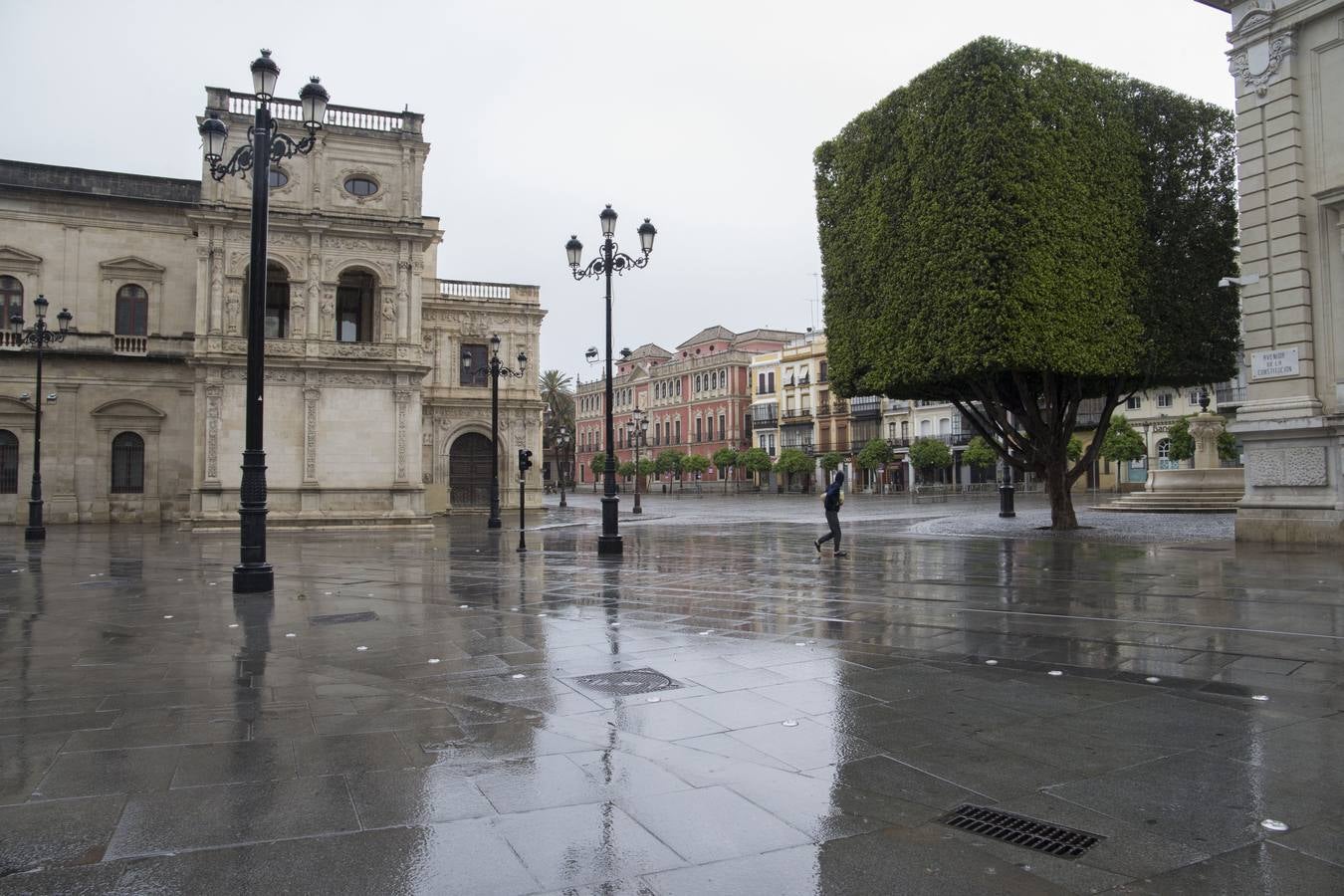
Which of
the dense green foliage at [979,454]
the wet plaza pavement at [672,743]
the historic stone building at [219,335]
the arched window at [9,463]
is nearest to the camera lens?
the wet plaza pavement at [672,743]

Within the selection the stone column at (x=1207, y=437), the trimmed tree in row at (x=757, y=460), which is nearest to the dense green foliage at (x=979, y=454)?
the trimmed tree in row at (x=757, y=460)

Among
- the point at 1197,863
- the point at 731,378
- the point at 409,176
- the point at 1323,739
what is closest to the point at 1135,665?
the point at 1323,739

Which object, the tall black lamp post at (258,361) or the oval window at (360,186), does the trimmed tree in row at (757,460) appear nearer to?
the oval window at (360,186)

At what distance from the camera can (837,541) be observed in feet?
53.0

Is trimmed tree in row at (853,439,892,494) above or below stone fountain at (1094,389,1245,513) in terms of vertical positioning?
above

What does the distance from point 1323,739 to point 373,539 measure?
22471 millimetres

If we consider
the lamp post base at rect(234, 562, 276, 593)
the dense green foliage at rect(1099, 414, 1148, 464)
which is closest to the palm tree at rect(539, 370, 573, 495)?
the dense green foliage at rect(1099, 414, 1148, 464)

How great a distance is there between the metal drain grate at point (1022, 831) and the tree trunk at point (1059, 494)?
2088 centimetres

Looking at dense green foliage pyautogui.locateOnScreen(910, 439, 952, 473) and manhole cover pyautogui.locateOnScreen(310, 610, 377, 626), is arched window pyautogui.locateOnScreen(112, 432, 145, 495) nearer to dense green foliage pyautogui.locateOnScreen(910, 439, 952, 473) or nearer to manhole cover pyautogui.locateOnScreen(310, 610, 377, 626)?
manhole cover pyautogui.locateOnScreen(310, 610, 377, 626)

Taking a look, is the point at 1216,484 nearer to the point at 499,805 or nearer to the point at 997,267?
the point at 997,267

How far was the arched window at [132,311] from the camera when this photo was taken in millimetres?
33938

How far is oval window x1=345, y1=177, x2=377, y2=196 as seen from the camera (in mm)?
30688

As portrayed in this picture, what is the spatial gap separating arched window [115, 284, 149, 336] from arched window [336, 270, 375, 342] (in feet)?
24.9

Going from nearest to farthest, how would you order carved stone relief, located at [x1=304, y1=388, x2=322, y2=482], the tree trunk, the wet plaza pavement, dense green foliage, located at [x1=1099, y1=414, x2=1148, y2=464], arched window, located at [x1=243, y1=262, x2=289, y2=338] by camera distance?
the wet plaza pavement, the tree trunk, carved stone relief, located at [x1=304, y1=388, x2=322, y2=482], arched window, located at [x1=243, y1=262, x2=289, y2=338], dense green foliage, located at [x1=1099, y1=414, x2=1148, y2=464]
